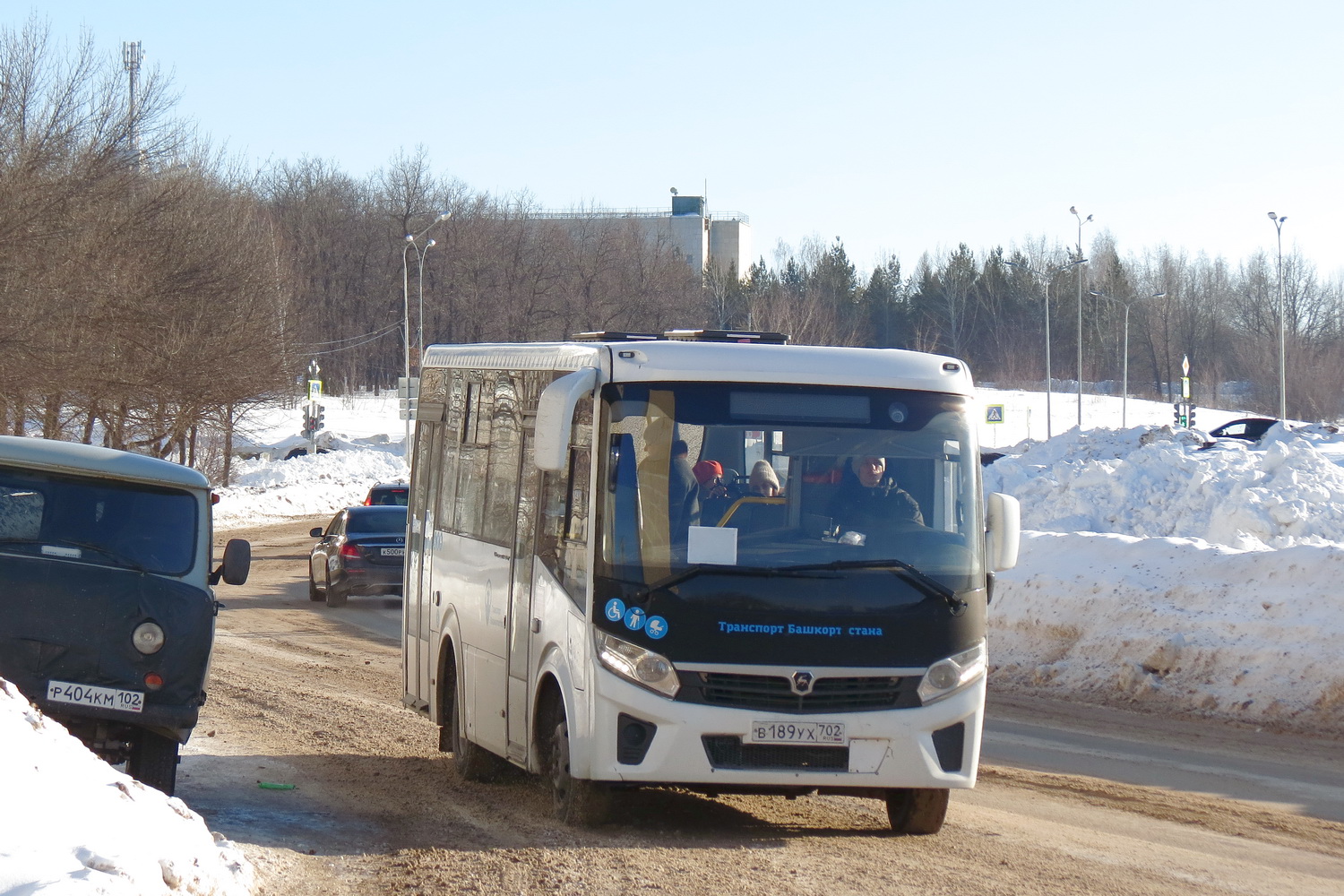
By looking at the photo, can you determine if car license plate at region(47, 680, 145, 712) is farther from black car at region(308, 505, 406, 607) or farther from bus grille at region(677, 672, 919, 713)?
black car at region(308, 505, 406, 607)

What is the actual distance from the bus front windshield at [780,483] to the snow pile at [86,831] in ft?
7.91

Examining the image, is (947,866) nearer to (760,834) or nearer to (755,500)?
(760,834)

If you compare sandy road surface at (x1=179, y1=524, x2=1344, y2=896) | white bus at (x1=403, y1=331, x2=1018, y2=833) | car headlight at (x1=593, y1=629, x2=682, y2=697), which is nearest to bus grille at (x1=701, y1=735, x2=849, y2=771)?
white bus at (x1=403, y1=331, x2=1018, y2=833)

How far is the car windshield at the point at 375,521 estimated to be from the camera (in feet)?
80.5

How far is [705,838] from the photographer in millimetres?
7969

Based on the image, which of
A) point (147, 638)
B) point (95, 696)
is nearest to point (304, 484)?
point (147, 638)

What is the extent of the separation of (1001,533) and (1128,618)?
24.5ft

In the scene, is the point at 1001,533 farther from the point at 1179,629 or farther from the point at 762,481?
the point at 1179,629

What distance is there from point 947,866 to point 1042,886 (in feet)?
1.83

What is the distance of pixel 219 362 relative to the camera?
40.0 metres

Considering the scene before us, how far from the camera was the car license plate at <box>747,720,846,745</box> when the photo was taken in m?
7.52

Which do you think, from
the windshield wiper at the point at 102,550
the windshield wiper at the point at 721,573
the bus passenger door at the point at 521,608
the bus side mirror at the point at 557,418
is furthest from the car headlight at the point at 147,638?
the windshield wiper at the point at 721,573

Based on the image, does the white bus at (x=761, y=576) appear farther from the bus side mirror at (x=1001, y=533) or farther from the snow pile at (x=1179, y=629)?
the snow pile at (x=1179, y=629)

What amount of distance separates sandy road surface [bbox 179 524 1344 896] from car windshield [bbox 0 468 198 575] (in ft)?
4.87
